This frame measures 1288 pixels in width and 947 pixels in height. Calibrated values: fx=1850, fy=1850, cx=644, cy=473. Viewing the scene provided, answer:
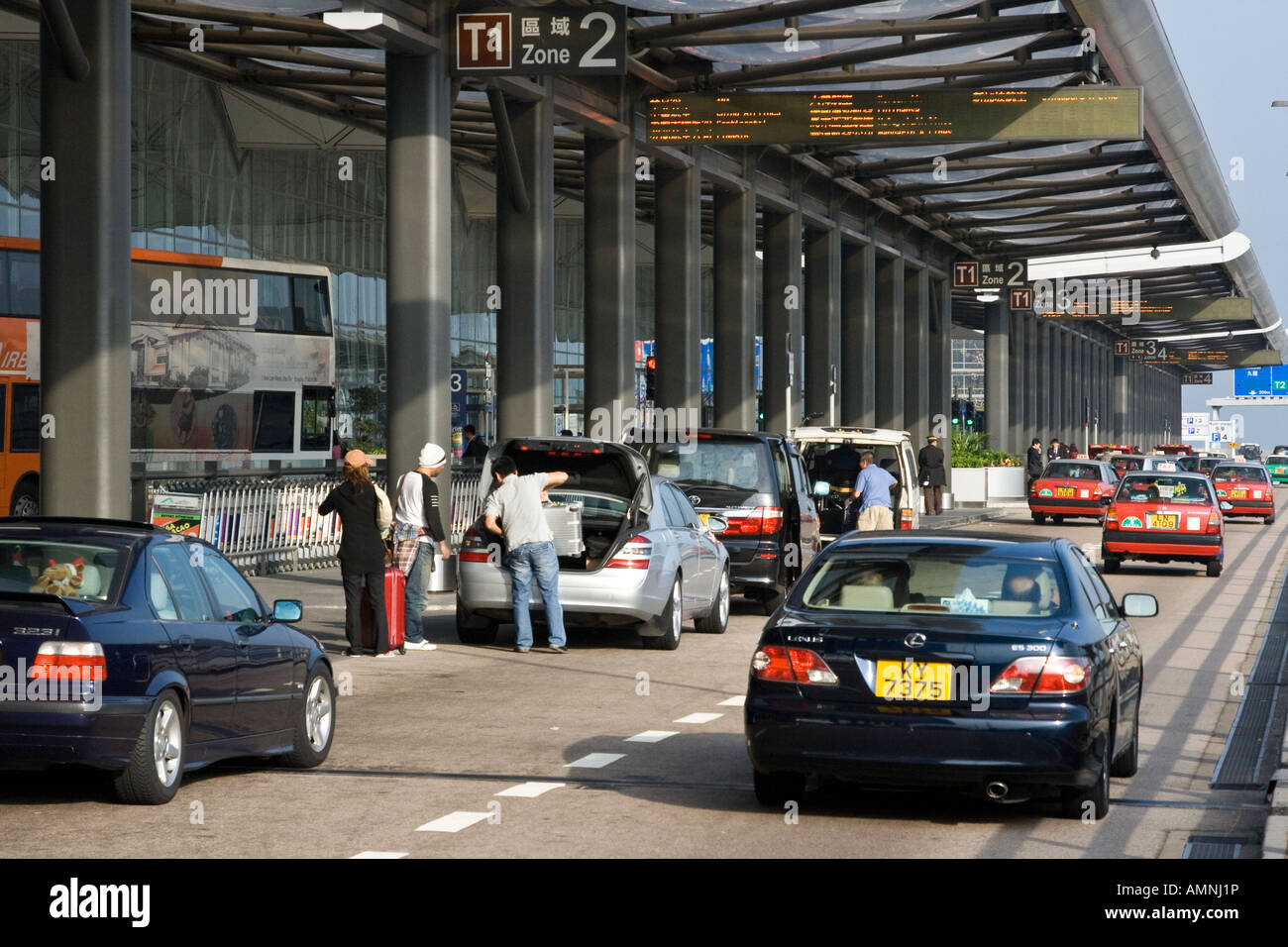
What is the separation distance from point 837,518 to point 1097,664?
19.8m

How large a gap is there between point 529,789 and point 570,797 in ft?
1.04

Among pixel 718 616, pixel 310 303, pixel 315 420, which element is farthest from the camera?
pixel 315 420

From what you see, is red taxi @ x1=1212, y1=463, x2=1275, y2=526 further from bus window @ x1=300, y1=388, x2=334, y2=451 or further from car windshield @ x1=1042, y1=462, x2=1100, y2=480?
bus window @ x1=300, y1=388, x2=334, y2=451

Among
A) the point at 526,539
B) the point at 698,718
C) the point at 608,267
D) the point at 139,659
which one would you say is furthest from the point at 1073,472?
the point at 139,659

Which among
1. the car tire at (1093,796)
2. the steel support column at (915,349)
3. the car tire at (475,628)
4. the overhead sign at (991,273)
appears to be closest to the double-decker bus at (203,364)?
the car tire at (475,628)

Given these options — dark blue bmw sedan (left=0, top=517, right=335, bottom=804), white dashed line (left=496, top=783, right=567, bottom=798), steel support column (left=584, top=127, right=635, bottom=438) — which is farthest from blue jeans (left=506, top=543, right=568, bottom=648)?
steel support column (left=584, top=127, right=635, bottom=438)

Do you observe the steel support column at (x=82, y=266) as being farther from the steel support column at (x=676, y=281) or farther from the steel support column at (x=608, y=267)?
the steel support column at (x=676, y=281)

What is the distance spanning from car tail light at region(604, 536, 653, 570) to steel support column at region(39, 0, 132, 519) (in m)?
4.58

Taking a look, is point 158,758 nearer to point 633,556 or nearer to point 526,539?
point 526,539

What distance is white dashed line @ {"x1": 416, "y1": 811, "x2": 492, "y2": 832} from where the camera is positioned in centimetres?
809

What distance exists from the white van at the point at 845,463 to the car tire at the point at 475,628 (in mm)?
10913

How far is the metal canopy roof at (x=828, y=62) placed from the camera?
87.2ft

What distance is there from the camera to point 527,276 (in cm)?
2767
